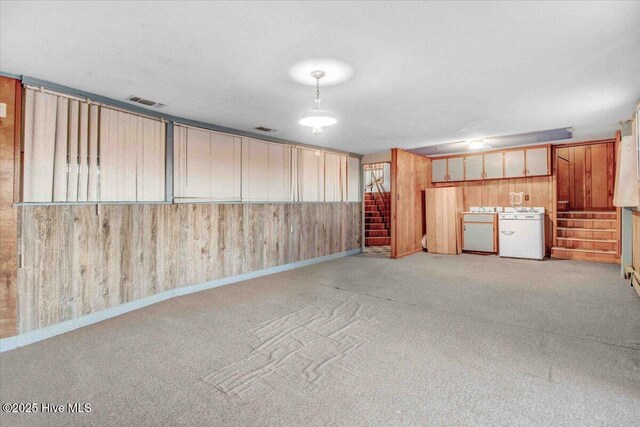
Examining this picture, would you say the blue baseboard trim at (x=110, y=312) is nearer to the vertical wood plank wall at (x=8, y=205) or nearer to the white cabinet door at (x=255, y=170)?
the vertical wood plank wall at (x=8, y=205)

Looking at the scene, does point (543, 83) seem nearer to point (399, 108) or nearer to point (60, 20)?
point (399, 108)

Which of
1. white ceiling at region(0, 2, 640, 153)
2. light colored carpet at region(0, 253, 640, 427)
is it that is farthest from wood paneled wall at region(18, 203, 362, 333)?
white ceiling at region(0, 2, 640, 153)

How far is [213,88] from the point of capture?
132 inches

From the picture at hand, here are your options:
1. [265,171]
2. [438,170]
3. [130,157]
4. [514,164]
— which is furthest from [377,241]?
[130,157]

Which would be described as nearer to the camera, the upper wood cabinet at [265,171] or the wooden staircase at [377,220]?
the upper wood cabinet at [265,171]

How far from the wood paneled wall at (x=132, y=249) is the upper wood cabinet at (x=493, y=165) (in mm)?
4781

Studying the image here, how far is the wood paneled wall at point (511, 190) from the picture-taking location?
23.0 feet

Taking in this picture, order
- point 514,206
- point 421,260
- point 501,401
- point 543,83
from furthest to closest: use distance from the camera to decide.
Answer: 1. point 514,206
2. point 421,260
3. point 543,83
4. point 501,401

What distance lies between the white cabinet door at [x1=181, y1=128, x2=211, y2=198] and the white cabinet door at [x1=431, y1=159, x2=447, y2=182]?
19.8 feet

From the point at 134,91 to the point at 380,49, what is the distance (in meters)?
2.63

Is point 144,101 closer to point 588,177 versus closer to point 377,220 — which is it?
point 377,220

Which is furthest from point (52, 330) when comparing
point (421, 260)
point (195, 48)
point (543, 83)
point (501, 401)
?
point (421, 260)

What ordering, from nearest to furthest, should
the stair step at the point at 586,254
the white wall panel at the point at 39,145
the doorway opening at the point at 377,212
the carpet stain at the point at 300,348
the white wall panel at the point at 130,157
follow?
the carpet stain at the point at 300,348 → the white wall panel at the point at 39,145 → the white wall panel at the point at 130,157 → the stair step at the point at 586,254 → the doorway opening at the point at 377,212

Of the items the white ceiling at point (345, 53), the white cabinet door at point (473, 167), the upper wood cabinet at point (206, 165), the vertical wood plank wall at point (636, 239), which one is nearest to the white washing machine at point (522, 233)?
the white cabinet door at point (473, 167)
